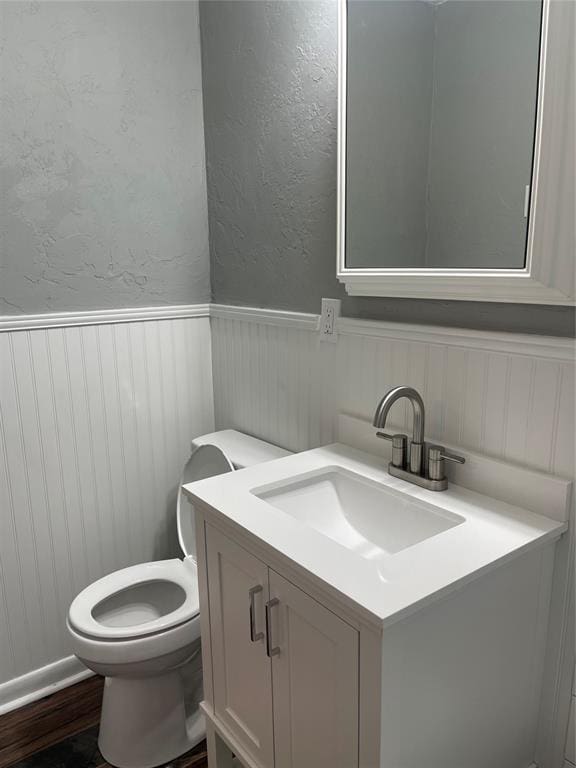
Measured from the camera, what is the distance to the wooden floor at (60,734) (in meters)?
1.62

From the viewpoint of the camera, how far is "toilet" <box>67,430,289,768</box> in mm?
1504

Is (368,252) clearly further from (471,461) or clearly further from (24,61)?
(24,61)

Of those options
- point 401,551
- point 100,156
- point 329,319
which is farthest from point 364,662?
point 100,156

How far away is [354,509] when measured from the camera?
1.36 meters

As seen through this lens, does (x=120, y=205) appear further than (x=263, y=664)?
Yes

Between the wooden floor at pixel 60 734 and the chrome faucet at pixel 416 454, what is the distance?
3.42ft

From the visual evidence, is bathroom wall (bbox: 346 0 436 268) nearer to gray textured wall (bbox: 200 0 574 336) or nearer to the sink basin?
gray textured wall (bbox: 200 0 574 336)

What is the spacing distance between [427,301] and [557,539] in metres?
0.56

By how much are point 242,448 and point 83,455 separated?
52 centimetres

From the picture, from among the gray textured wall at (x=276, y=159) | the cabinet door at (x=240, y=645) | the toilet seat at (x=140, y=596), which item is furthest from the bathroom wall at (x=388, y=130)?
the toilet seat at (x=140, y=596)

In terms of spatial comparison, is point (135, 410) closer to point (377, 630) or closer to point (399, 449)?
point (399, 449)

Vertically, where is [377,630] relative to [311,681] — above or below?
above

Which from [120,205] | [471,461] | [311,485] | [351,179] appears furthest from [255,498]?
[120,205]

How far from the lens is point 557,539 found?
1.09 metres
